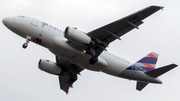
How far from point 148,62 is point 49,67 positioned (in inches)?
594

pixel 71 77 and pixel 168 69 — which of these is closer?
pixel 168 69

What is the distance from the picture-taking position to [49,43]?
35.1 meters

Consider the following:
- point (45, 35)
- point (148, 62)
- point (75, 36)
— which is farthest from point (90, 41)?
point (148, 62)

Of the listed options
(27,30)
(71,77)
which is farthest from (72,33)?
(71,77)

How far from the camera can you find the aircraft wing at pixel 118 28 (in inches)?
1278

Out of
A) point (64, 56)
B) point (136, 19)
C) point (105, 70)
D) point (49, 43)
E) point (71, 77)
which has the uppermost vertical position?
point (136, 19)

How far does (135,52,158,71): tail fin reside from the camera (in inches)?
1623

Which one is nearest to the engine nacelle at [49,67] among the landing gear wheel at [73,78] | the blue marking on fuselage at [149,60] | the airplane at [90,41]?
the landing gear wheel at [73,78]

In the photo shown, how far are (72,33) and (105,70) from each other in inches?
328

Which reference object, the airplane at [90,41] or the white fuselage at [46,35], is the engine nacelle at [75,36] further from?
the white fuselage at [46,35]

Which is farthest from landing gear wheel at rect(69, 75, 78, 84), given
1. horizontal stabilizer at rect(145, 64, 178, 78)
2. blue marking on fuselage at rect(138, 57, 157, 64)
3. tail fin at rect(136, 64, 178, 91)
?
horizontal stabilizer at rect(145, 64, 178, 78)

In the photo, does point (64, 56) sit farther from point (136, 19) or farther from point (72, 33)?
point (136, 19)

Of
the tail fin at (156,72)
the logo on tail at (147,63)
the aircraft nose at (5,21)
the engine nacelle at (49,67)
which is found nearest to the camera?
the aircraft nose at (5,21)

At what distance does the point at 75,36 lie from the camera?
33094 mm
